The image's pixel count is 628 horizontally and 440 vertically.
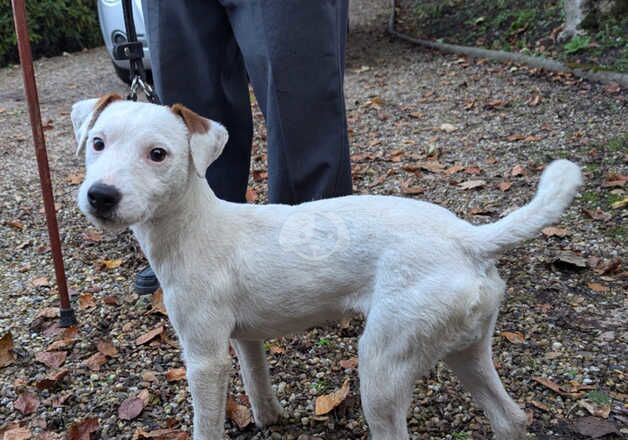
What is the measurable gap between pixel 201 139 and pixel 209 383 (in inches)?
34.7

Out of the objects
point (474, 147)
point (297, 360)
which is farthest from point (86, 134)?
point (474, 147)

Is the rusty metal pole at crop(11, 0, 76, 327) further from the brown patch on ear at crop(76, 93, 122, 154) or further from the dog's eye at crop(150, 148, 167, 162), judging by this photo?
the dog's eye at crop(150, 148, 167, 162)

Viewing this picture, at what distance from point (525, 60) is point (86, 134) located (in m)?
7.39

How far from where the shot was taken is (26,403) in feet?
9.01

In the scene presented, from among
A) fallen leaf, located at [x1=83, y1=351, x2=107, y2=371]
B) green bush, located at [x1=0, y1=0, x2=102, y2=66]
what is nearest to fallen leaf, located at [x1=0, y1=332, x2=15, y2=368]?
fallen leaf, located at [x1=83, y1=351, x2=107, y2=371]

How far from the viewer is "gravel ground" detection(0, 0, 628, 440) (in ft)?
8.62

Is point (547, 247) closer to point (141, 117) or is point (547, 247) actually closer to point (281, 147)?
point (281, 147)

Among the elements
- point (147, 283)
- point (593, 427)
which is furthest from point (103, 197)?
point (593, 427)

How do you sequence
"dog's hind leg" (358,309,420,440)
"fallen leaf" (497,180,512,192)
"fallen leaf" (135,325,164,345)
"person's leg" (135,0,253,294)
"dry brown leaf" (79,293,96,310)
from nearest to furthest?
"dog's hind leg" (358,309,420,440) < "person's leg" (135,0,253,294) < "fallen leaf" (135,325,164,345) < "dry brown leaf" (79,293,96,310) < "fallen leaf" (497,180,512,192)

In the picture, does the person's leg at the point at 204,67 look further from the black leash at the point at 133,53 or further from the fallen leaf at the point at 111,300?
the fallen leaf at the point at 111,300

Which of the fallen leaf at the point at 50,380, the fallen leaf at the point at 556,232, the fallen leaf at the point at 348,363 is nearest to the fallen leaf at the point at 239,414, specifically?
the fallen leaf at the point at 348,363

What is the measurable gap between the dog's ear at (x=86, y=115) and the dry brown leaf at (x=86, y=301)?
60.7 inches

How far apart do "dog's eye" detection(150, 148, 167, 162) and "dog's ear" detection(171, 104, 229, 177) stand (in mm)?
116

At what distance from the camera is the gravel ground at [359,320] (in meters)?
2.63
